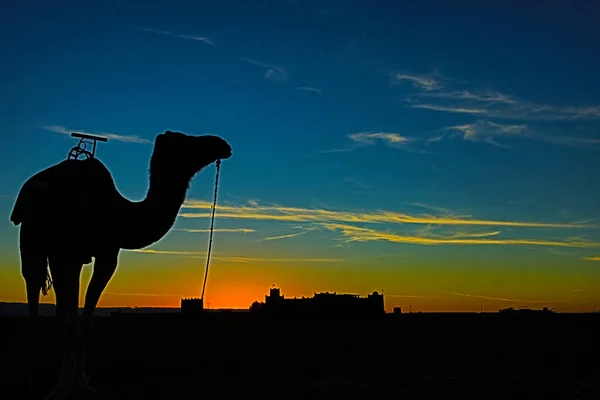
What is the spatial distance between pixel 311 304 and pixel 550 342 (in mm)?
48199

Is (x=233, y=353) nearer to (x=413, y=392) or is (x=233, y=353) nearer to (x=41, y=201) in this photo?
(x=413, y=392)

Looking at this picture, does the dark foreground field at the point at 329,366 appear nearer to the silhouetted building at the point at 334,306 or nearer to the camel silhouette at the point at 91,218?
the camel silhouette at the point at 91,218

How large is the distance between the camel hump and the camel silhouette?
0.02 metres

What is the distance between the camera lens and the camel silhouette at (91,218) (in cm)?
1241

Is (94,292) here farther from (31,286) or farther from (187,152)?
(187,152)

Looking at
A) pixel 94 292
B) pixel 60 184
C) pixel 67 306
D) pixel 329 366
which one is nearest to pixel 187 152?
pixel 60 184

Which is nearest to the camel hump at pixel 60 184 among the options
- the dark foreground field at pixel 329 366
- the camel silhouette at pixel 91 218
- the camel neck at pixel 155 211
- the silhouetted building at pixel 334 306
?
the camel silhouette at pixel 91 218

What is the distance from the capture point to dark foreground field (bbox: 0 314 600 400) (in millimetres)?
15219

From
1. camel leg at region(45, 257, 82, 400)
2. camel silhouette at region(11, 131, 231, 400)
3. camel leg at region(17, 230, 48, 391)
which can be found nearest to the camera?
camel leg at region(45, 257, 82, 400)

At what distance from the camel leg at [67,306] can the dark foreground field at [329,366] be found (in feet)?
4.23

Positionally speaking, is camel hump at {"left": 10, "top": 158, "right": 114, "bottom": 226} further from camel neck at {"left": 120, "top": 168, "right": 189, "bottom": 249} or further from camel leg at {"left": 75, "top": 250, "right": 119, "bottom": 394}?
camel leg at {"left": 75, "top": 250, "right": 119, "bottom": 394}

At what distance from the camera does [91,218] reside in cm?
1267

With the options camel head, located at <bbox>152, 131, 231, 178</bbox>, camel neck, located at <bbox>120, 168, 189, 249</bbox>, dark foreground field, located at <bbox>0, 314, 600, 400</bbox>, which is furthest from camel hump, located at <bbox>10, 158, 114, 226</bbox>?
dark foreground field, located at <bbox>0, 314, 600, 400</bbox>

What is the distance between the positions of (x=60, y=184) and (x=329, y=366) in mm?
11941
